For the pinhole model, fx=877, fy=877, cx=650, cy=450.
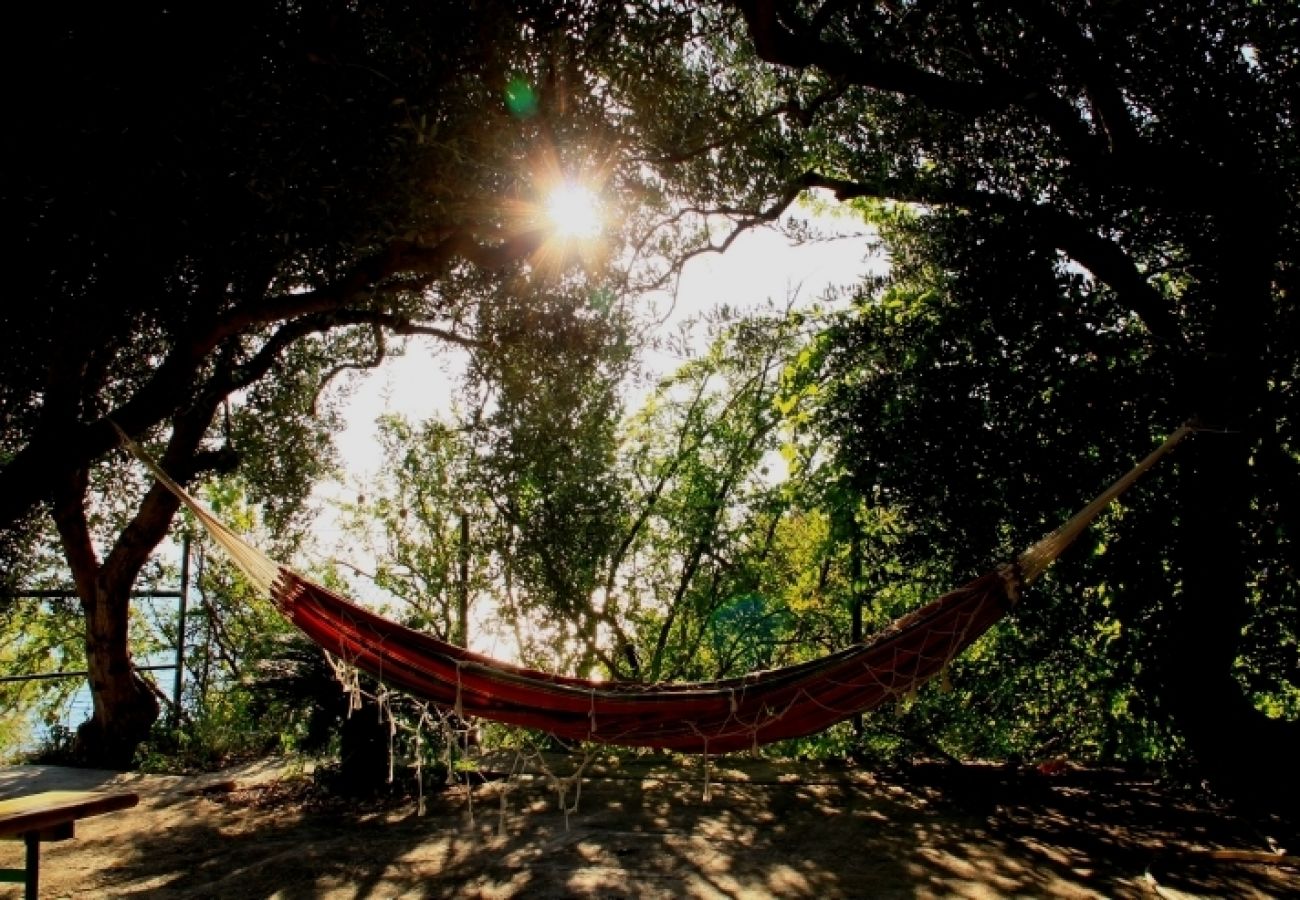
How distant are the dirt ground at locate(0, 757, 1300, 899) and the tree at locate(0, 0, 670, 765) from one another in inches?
59.1

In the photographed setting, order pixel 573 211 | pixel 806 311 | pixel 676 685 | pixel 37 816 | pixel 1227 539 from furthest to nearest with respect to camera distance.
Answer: pixel 806 311 < pixel 573 211 < pixel 1227 539 < pixel 676 685 < pixel 37 816

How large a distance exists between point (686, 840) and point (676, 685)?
0.88m

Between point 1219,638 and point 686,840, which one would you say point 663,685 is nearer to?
point 686,840

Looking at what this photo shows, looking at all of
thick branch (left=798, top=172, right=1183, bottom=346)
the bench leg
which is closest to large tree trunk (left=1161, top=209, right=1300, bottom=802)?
thick branch (left=798, top=172, right=1183, bottom=346)

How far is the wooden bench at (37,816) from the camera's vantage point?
7.36 feet

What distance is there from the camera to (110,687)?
527 centimetres

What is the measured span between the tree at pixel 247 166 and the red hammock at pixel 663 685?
1.18m

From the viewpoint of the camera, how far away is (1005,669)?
4660mm

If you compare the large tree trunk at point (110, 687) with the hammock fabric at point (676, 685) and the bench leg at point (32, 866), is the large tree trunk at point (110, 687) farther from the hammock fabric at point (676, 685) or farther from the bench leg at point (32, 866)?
the bench leg at point (32, 866)

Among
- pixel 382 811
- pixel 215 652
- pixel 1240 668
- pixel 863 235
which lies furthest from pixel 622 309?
pixel 215 652

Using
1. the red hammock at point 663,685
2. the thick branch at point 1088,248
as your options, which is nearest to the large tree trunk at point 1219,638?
the thick branch at point 1088,248

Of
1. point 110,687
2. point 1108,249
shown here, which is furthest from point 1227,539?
point 110,687

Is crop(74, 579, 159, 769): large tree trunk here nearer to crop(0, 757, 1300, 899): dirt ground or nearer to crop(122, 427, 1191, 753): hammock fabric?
crop(0, 757, 1300, 899): dirt ground

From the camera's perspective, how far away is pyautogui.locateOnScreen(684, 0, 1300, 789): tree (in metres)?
3.29
